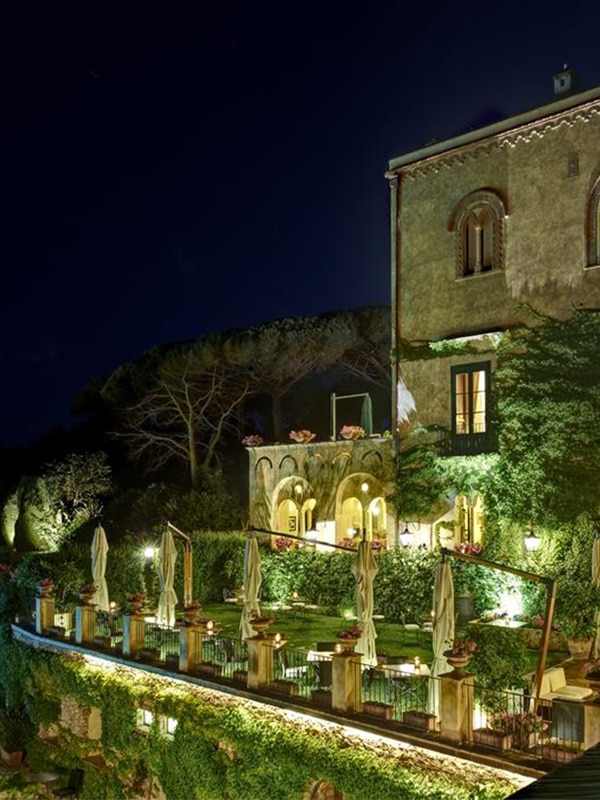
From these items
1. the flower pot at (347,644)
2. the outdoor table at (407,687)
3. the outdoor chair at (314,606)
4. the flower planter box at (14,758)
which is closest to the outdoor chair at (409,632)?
the outdoor chair at (314,606)

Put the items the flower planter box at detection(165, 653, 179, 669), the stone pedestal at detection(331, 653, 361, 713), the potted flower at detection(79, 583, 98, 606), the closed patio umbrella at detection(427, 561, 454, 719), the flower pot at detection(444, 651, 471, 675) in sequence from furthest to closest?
1. the potted flower at detection(79, 583, 98, 606)
2. the flower planter box at detection(165, 653, 179, 669)
3. the stone pedestal at detection(331, 653, 361, 713)
4. the closed patio umbrella at detection(427, 561, 454, 719)
5. the flower pot at detection(444, 651, 471, 675)

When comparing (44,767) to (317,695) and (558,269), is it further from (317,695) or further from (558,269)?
(558,269)

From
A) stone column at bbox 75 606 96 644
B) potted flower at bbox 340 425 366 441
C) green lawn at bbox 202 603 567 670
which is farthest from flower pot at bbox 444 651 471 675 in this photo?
potted flower at bbox 340 425 366 441

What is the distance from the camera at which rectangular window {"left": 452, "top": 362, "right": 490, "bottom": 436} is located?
21.6m

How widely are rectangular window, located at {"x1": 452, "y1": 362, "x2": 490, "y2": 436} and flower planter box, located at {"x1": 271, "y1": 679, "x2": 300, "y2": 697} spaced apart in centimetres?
896

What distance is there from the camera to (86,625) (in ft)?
65.6

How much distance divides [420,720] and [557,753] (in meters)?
2.08

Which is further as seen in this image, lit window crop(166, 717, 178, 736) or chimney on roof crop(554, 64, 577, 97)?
chimney on roof crop(554, 64, 577, 97)

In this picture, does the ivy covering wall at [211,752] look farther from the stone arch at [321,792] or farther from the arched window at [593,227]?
the arched window at [593,227]

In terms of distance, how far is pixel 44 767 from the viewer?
67.4 ft

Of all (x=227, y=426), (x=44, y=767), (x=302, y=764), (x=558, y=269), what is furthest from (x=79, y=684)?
(x=227, y=426)

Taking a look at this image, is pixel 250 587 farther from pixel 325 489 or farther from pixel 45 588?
pixel 325 489

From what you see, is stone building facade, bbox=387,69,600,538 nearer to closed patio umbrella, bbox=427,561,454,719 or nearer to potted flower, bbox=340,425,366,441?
potted flower, bbox=340,425,366,441

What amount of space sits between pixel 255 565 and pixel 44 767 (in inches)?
296
